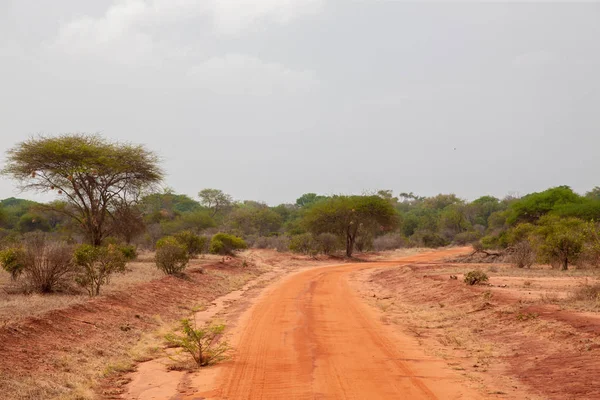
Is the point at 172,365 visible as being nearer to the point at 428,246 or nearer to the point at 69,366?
the point at 69,366

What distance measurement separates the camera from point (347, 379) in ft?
26.4

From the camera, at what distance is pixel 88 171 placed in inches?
1185

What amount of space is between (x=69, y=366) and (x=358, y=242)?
48846 millimetres

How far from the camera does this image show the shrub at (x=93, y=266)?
1562 centimetres

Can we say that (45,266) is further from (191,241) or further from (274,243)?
(274,243)

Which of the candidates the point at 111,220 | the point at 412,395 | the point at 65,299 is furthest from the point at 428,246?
the point at 412,395

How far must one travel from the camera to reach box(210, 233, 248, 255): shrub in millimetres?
40219

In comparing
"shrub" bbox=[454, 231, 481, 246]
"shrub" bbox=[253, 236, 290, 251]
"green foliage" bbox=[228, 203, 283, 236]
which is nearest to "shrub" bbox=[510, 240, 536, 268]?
"shrub" bbox=[253, 236, 290, 251]

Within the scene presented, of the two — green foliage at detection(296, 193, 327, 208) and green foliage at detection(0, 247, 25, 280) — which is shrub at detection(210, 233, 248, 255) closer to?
green foliage at detection(0, 247, 25, 280)

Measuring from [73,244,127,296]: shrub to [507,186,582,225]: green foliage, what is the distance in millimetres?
37356

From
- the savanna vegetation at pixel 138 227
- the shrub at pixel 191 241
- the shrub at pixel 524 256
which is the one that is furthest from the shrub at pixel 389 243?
the shrub at pixel 524 256

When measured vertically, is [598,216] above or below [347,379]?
above

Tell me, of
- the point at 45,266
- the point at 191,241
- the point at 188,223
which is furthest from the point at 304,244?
the point at 45,266

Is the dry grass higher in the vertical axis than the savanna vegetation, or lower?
lower
